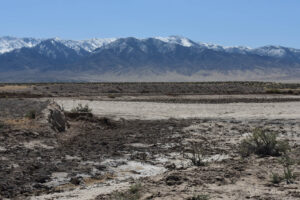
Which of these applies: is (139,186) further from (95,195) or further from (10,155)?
(10,155)

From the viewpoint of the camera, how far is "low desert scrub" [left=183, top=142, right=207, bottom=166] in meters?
11.1

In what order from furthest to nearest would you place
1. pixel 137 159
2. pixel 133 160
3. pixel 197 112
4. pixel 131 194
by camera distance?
pixel 197 112
pixel 137 159
pixel 133 160
pixel 131 194

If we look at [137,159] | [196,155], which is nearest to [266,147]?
[196,155]

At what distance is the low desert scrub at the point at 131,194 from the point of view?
7738mm

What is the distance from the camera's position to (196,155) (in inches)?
493

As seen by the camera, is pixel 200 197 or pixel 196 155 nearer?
pixel 200 197

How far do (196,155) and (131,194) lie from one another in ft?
15.6

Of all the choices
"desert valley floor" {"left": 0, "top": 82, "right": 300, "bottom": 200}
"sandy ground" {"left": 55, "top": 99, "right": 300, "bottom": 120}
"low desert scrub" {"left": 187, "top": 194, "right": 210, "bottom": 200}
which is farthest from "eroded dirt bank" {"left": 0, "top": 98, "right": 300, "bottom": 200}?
"sandy ground" {"left": 55, "top": 99, "right": 300, "bottom": 120}

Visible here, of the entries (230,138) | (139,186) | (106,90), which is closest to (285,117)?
(230,138)

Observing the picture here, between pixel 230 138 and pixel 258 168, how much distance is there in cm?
555

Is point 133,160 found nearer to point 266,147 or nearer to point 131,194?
point 266,147

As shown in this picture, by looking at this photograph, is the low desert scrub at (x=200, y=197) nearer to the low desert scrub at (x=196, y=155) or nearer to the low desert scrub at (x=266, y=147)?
the low desert scrub at (x=196, y=155)

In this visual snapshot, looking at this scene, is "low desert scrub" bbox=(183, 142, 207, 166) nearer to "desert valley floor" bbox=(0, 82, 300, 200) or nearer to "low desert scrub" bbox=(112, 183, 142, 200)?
"desert valley floor" bbox=(0, 82, 300, 200)

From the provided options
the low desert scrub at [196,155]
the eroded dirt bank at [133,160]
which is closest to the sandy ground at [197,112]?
the eroded dirt bank at [133,160]
